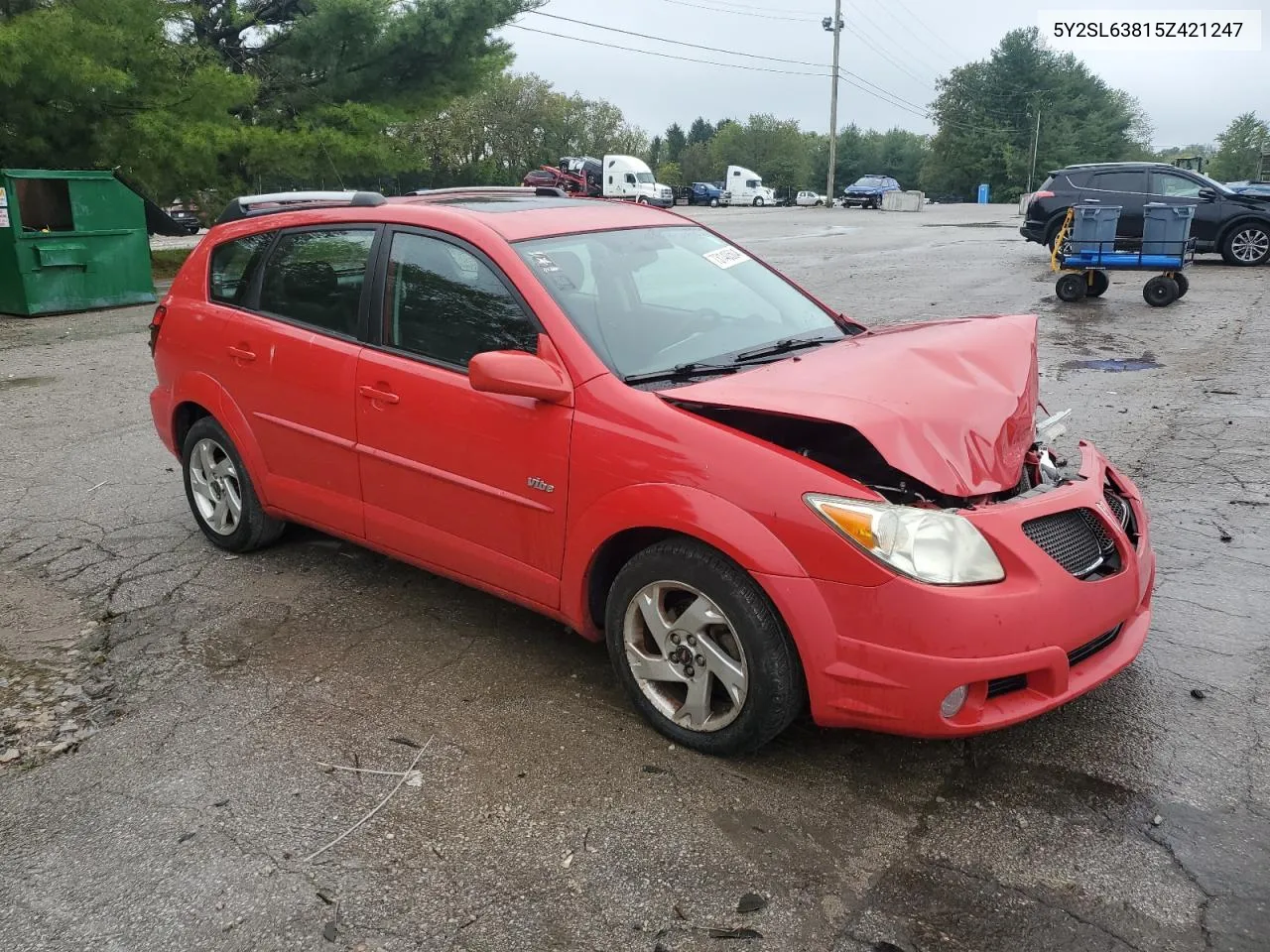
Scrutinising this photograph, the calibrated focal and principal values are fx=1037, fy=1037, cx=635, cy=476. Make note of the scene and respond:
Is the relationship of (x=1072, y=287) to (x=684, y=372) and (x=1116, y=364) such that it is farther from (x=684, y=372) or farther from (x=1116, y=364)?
(x=684, y=372)

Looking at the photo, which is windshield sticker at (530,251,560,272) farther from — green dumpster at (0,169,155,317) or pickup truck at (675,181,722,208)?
pickup truck at (675,181,722,208)

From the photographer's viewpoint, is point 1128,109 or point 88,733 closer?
point 88,733

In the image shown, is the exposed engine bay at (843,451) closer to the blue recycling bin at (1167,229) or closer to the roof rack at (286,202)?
the roof rack at (286,202)

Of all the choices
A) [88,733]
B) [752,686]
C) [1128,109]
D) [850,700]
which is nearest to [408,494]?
[88,733]

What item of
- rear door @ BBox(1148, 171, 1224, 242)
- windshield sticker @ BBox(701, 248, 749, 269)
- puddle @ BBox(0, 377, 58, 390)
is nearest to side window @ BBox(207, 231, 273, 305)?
windshield sticker @ BBox(701, 248, 749, 269)

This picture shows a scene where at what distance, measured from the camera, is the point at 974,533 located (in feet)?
9.27

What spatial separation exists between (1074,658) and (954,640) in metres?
0.52

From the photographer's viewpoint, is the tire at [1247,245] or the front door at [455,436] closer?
the front door at [455,436]

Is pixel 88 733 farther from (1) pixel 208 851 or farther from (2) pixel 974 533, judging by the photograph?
(2) pixel 974 533

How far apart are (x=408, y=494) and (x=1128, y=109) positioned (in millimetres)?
99376

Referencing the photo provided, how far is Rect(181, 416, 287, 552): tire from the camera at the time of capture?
481 cm

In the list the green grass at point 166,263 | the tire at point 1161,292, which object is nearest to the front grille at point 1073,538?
the tire at point 1161,292

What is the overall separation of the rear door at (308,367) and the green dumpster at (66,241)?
10.5 metres

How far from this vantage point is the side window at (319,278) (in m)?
4.20
